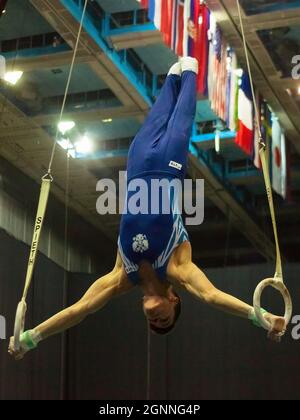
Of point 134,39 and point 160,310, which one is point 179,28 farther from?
point 160,310

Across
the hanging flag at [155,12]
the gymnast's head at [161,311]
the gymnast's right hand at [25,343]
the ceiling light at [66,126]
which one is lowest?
the gymnast's right hand at [25,343]

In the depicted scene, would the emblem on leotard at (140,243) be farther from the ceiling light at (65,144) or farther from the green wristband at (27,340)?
the ceiling light at (65,144)

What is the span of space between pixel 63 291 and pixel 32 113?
2.10 metres

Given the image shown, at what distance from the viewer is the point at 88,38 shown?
8.23 meters

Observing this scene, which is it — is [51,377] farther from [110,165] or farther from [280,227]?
[280,227]

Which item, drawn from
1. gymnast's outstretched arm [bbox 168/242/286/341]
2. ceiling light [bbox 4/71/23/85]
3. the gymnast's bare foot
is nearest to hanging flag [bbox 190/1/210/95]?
ceiling light [bbox 4/71/23/85]

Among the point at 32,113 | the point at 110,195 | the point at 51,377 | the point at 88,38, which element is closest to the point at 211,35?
the point at 88,38

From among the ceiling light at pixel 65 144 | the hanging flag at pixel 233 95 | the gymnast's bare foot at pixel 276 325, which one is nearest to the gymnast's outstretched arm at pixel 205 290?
the gymnast's bare foot at pixel 276 325

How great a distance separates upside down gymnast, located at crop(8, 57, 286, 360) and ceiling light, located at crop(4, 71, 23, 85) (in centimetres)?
422

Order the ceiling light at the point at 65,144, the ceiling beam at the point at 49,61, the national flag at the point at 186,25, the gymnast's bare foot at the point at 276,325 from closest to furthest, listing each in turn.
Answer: the gymnast's bare foot at the point at 276,325, the national flag at the point at 186,25, the ceiling beam at the point at 49,61, the ceiling light at the point at 65,144

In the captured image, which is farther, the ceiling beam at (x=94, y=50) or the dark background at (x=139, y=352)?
the dark background at (x=139, y=352)

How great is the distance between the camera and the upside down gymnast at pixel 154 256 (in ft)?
15.0

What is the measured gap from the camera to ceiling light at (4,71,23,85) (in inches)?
345

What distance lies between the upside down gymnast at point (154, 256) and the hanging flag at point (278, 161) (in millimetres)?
4866
